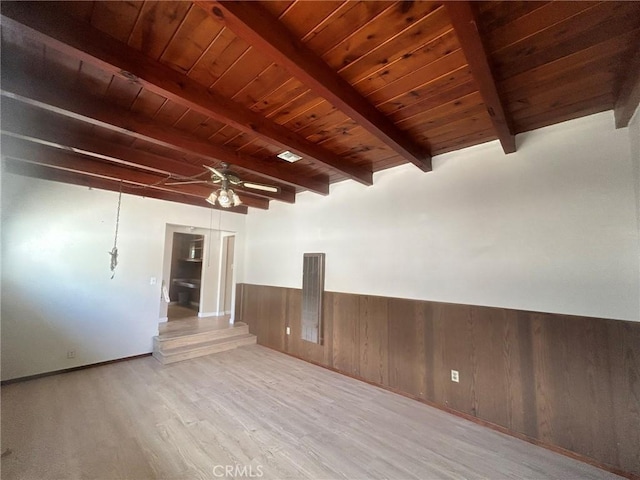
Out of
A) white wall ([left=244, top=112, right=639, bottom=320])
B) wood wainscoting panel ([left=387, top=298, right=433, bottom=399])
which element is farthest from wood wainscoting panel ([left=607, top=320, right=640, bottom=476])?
wood wainscoting panel ([left=387, top=298, right=433, bottom=399])

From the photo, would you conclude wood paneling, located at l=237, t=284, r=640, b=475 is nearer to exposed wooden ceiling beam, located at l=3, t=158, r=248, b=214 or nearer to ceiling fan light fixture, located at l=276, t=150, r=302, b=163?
ceiling fan light fixture, located at l=276, t=150, r=302, b=163

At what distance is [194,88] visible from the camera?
1.93 meters

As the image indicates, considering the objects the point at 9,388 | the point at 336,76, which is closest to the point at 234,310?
the point at 9,388

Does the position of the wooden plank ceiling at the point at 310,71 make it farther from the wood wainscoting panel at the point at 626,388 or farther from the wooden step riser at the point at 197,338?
the wooden step riser at the point at 197,338

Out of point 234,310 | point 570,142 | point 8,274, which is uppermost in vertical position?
point 570,142

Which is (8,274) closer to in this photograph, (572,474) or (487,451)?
(487,451)

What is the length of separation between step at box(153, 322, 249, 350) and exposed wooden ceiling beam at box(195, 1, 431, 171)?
4575 millimetres

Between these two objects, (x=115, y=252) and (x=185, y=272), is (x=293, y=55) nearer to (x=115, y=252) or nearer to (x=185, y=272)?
(x=115, y=252)

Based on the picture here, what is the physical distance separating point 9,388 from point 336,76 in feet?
17.0

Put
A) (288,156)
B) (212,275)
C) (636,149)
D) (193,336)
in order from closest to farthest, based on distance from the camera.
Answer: (636,149)
(288,156)
(193,336)
(212,275)

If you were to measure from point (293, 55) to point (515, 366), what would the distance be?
3213 mm

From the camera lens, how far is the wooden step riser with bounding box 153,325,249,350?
4.38 metres

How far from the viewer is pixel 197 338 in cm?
475

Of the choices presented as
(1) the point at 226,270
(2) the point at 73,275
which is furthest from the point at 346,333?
(1) the point at 226,270
